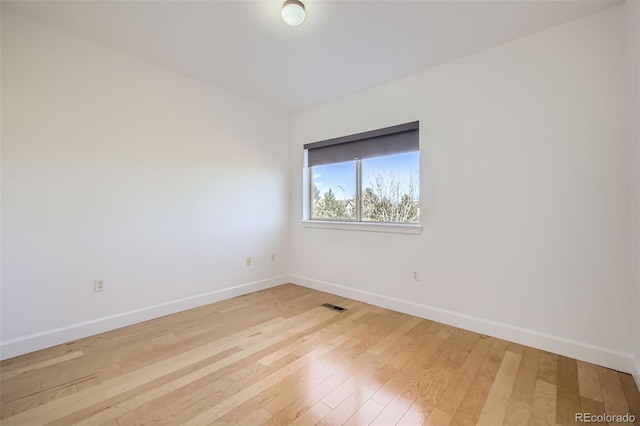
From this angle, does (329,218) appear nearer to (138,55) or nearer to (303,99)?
(303,99)

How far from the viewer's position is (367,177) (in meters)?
3.51

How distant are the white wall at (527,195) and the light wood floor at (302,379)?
0.96 ft

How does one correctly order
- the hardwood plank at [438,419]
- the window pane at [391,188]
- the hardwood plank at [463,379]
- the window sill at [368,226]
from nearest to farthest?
the hardwood plank at [438,419], the hardwood plank at [463,379], the window sill at [368,226], the window pane at [391,188]

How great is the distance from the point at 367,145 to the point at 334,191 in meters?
0.84

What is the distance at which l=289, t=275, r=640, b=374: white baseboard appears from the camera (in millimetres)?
1954

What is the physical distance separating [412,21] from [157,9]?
191 centimetres

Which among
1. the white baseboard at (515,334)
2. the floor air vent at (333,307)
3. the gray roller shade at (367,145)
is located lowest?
the floor air vent at (333,307)

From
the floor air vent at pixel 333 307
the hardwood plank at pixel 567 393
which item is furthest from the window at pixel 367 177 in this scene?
the hardwood plank at pixel 567 393

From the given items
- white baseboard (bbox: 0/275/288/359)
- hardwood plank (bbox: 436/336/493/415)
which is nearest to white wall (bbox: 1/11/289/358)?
white baseboard (bbox: 0/275/288/359)

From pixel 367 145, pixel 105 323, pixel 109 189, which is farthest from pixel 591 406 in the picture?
pixel 109 189

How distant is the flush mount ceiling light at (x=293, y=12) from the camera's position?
1.93 m

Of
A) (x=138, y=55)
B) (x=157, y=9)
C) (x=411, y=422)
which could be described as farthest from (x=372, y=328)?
(x=138, y=55)

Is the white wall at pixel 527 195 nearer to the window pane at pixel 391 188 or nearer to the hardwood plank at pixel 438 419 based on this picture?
the window pane at pixel 391 188

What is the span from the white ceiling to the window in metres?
0.72
